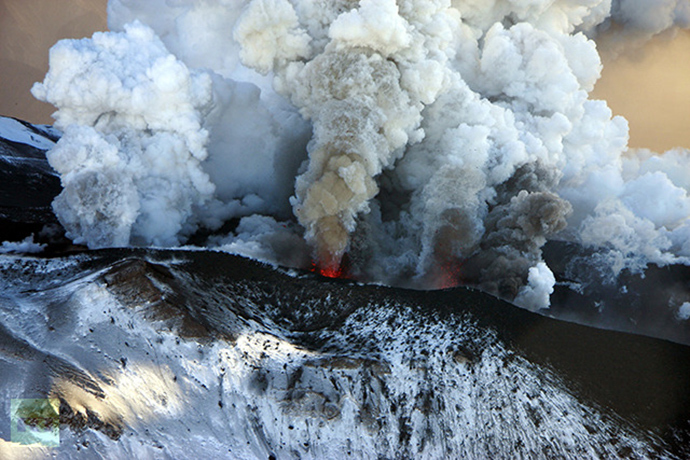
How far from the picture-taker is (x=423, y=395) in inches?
711

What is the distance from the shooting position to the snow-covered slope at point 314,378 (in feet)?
54.3

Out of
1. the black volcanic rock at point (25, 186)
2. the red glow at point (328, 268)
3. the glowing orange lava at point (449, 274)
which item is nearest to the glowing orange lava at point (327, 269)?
the red glow at point (328, 268)

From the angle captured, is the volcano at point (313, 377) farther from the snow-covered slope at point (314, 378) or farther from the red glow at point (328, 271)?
the red glow at point (328, 271)

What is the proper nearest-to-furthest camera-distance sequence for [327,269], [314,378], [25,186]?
[314,378]
[327,269]
[25,186]

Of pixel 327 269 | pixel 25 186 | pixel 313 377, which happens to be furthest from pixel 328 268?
pixel 25 186

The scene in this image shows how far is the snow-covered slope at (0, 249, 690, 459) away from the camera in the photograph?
1656 cm

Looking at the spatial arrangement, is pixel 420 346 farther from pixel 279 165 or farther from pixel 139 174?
pixel 279 165

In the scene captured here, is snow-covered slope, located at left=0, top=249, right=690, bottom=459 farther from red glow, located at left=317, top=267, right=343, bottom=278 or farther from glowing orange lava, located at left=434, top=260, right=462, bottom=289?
glowing orange lava, located at left=434, top=260, right=462, bottom=289

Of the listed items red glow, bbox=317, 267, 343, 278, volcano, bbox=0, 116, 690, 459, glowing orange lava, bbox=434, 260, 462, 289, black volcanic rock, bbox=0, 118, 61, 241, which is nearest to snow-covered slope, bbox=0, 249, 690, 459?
volcano, bbox=0, 116, 690, 459

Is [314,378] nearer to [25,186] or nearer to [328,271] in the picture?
[328,271]

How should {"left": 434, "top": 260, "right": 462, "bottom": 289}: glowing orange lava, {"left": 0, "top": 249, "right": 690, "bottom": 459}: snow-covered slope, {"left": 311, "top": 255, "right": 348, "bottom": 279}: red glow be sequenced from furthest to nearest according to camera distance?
{"left": 434, "top": 260, "right": 462, "bottom": 289}: glowing orange lava < {"left": 311, "top": 255, "right": 348, "bottom": 279}: red glow < {"left": 0, "top": 249, "right": 690, "bottom": 459}: snow-covered slope

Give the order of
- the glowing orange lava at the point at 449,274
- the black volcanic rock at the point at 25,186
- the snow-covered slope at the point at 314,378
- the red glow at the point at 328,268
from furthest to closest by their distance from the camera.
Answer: the glowing orange lava at the point at 449,274, the black volcanic rock at the point at 25,186, the red glow at the point at 328,268, the snow-covered slope at the point at 314,378

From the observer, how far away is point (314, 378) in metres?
18.3

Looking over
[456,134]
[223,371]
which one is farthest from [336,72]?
[223,371]
